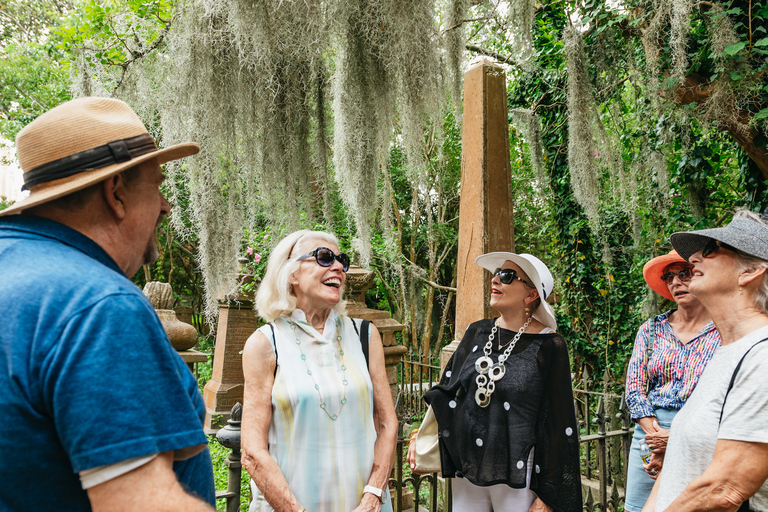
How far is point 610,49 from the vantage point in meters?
4.39

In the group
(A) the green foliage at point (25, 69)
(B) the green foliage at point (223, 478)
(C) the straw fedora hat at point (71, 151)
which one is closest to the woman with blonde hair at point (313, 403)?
(C) the straw fedora hat at point (71, 151)

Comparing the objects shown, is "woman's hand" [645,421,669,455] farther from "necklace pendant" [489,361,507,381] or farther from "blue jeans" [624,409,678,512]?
"necklace pendant" [489,361,507,381]

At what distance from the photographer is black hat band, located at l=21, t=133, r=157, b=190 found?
35.7 inches

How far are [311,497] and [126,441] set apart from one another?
1234 mm

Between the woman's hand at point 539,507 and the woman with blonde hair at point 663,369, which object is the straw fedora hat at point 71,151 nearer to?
the woman's hand at point 539,507

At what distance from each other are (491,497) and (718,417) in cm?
111

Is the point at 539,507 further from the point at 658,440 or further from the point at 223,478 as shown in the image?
the point at 223,478

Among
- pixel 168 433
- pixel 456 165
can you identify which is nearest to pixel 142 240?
pixel 168 433

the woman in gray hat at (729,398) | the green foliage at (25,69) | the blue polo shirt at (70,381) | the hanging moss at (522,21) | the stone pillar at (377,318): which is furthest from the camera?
the green foliage at (25,69)

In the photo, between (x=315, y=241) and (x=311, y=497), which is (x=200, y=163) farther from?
(x=311, y=497)

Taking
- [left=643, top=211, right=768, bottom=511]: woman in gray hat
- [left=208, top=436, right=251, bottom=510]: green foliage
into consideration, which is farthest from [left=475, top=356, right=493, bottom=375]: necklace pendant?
[left=208, top=436, right=251, bottom=510]: green foliage

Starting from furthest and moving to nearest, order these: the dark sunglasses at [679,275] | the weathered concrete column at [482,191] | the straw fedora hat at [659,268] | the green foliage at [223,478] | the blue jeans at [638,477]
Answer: the green foliage at [223,478] → the weathered concrete column at [482,191] → the straw fedora hat at [659,268] → the dark sunglasses at [679,275] → the blue jeans at [638,477]

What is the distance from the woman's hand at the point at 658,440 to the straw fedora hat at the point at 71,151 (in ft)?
8.73

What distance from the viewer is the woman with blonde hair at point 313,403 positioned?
1.81 meters
